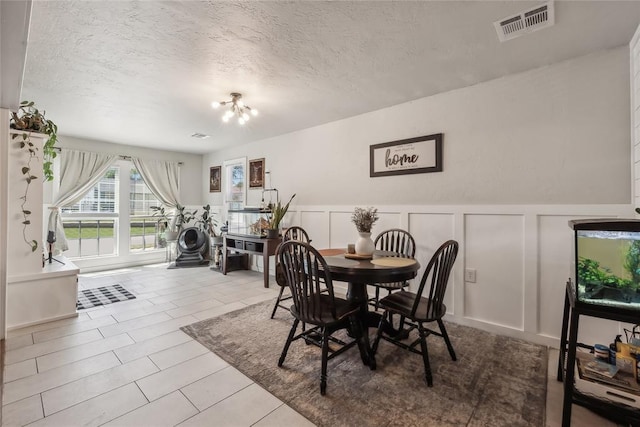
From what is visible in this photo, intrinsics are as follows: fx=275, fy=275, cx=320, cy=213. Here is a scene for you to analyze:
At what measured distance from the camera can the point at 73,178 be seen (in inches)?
186

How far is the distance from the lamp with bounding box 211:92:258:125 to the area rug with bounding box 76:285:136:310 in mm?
2641

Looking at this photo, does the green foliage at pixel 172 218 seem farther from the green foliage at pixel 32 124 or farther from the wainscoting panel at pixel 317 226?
the wainscoting panel at pixel 317 226

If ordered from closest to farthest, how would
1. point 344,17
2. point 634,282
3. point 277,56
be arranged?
point 634,282 → point 344,17 → point 277,56

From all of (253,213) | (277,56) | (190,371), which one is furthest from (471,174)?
(253,213)

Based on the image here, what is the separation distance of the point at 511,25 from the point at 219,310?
11.9 ft

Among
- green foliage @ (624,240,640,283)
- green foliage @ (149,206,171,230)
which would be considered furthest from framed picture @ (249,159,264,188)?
green foliage @ (624,240,640,283)

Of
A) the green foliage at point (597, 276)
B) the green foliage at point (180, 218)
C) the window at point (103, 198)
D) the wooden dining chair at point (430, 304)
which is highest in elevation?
the window at point (103, 198)

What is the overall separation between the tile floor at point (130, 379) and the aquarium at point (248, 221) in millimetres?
1647

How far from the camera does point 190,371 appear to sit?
198 cm

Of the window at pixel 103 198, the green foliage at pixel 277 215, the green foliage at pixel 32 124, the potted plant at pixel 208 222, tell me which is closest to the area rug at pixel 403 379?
the green foliage at pixel 277 215

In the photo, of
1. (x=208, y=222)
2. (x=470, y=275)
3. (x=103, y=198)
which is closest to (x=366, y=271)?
(x=470, y=275)

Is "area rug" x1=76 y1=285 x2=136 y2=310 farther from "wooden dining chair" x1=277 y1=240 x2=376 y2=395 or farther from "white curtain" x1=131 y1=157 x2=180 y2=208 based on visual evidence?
"wooden dining chair" x1=277 y1=240 x2=376 y2=395

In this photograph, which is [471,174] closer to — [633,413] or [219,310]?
[633,413]

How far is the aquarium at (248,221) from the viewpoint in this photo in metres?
4.55
